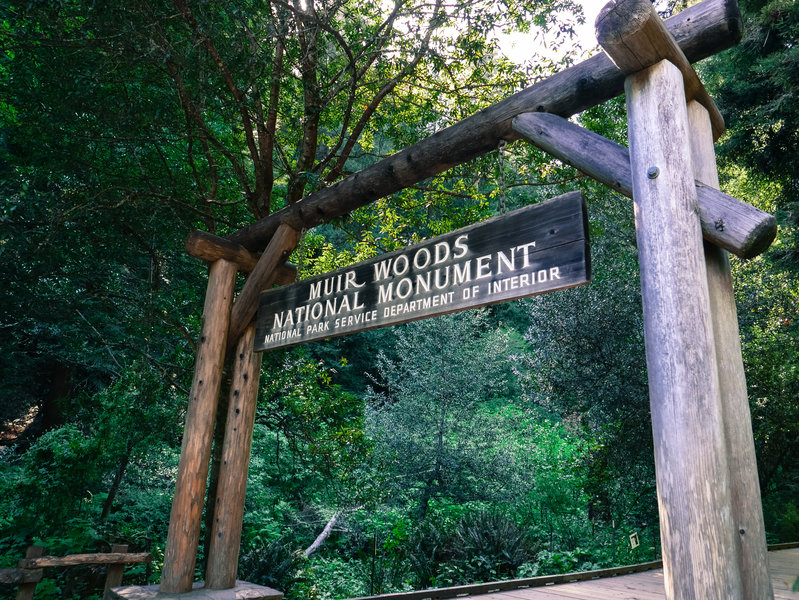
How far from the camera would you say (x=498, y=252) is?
2551mm

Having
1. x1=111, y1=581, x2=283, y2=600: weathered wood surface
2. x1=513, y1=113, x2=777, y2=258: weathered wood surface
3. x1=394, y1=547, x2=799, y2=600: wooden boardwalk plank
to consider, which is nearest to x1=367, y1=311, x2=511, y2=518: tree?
x1=394, y1=547, x2=799, y2=600: wooden boardwalk plank

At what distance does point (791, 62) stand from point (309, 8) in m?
7.79

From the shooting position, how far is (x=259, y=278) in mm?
4082

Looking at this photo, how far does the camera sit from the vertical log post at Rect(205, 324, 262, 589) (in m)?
3.62

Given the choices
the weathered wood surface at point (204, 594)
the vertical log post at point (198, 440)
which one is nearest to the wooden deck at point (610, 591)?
the weathered wood surface at point (204, 594)

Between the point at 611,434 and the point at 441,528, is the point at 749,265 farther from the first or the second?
the point at 441,528

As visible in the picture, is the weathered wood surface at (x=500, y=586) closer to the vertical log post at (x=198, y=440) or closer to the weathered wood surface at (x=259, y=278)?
the vertical log post at (x=198, y=440)

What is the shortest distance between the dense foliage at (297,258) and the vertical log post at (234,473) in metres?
1.69

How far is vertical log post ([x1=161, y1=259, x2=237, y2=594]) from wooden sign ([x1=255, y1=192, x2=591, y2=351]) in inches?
25.3

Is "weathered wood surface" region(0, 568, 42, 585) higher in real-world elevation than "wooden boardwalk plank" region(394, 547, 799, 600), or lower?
higher

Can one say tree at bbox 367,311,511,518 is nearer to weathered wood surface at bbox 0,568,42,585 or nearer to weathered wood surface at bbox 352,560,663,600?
weathered wood surface at bbox 352,560,663,600

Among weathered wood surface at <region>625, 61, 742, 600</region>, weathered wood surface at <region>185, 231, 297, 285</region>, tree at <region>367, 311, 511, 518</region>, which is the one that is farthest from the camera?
tree at <region>367, 311, 511, 518</region>

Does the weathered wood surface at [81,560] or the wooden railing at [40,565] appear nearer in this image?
the wooden railing at [40,565]

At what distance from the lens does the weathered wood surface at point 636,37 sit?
2.00 m
